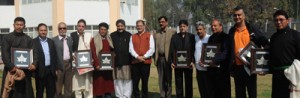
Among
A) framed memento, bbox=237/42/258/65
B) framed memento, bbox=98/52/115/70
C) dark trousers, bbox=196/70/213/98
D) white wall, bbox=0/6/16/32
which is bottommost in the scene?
dark trousers, bbox=196/70/213/98

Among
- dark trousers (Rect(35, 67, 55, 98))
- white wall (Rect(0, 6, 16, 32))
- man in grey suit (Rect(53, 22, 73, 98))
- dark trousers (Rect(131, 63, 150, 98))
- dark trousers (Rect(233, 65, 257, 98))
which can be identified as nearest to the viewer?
dark trousers (Rect(233, 65, 257, 98))

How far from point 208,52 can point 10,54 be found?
12.4 ft

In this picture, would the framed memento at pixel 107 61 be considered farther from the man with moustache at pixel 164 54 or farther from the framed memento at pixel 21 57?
the framed memento at pixel 21 57

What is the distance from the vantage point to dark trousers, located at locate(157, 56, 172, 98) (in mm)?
9414

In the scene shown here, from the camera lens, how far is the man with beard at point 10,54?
765 cm

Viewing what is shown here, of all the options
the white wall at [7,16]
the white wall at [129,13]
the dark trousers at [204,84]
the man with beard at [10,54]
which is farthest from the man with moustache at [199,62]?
the white wall at [7,16]

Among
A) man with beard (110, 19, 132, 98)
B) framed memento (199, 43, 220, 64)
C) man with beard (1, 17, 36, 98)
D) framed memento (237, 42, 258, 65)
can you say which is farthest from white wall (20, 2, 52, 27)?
framed memento (237, 42, 258, 65)

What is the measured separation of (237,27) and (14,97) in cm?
438

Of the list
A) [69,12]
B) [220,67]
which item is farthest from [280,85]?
[69,12]

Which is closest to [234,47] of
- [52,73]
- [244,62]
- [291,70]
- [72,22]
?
[244,62]

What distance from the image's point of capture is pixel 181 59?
8.86 m

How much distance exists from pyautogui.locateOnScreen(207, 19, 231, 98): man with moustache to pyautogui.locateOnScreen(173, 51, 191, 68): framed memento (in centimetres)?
85

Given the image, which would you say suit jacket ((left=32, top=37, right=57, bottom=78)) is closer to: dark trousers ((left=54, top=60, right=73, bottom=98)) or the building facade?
dark trousers ((left=54, top=60, right=73, bottom=98))

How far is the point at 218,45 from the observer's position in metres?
7.69
